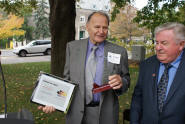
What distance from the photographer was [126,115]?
237 cm

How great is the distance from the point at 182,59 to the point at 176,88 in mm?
281

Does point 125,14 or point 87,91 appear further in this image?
point 125,14

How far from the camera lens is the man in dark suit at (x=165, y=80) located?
5.97ft

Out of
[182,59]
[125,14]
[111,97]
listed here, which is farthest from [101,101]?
[125,14]

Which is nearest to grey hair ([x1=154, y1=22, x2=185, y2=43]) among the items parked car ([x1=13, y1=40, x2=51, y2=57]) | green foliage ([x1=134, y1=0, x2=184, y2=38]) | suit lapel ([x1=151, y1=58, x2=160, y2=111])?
suit lapel ([x1=151, y1=58, x2=160, y2=111])

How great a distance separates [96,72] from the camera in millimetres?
2193

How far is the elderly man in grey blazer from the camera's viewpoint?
7.11ft

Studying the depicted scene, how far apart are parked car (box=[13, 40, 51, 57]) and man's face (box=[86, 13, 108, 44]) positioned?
1971 cm

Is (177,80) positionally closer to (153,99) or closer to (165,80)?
(165,80)

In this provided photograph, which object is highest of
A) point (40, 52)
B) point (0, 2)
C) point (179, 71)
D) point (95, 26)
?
point (0, 2)

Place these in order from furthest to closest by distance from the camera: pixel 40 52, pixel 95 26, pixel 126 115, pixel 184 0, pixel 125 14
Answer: pixel 125 14 → pixel 40 52 → pixel 184 0 → pixel 126 115 → pixel 95 26

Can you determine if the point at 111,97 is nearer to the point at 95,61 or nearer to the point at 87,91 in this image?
the point at 87,91

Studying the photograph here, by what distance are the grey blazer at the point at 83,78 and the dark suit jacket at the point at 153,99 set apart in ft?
0.65

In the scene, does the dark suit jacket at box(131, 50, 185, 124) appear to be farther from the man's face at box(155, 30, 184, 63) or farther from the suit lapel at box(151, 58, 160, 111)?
the man's face at box(155, 30, 184, 63)
